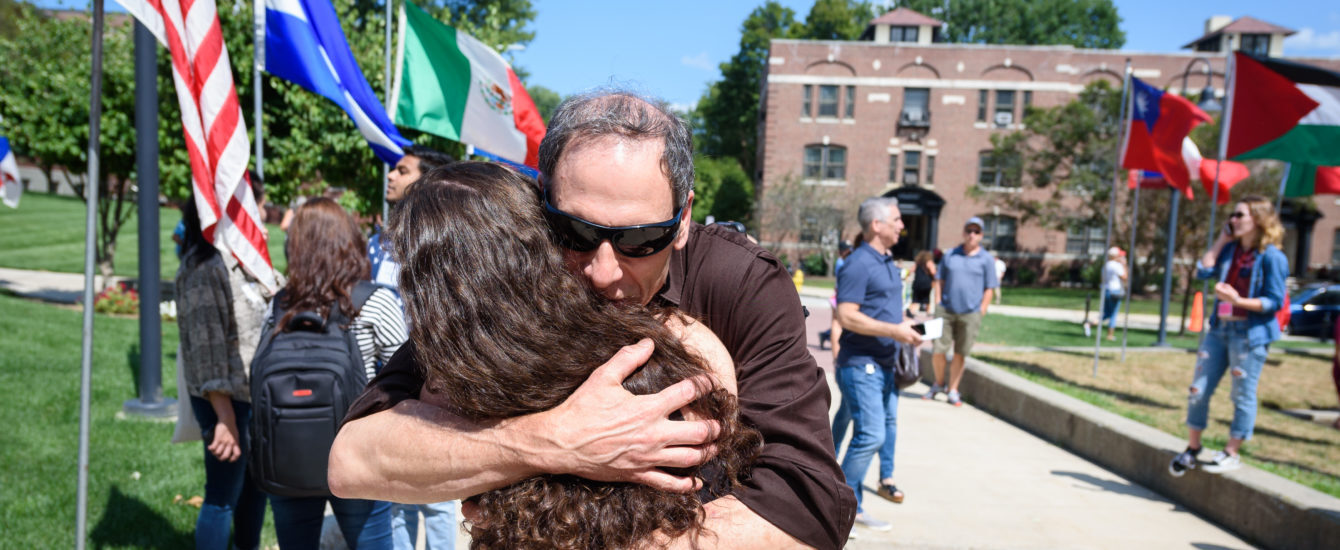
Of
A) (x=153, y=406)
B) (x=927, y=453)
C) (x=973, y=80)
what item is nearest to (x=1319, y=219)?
(x=973, y=80)

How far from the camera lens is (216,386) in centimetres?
324

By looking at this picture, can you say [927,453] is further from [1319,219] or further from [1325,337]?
[1319,219]

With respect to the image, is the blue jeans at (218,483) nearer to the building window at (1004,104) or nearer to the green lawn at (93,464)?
the green lawn at (93,464)

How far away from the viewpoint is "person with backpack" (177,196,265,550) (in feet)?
10.8

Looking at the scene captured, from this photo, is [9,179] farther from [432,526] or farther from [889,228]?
[889,228]

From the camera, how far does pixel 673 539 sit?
4.26ft

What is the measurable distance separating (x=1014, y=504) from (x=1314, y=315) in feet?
50.3

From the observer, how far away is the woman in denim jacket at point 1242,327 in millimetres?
5340

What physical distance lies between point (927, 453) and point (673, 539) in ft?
19.1

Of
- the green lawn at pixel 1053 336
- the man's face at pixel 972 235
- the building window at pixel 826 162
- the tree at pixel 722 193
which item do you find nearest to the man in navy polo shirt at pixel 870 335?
the man's face at pixel 972 235

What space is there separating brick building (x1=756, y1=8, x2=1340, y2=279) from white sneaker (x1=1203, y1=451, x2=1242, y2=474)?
34.7m

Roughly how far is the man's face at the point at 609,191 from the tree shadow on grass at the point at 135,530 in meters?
3.73

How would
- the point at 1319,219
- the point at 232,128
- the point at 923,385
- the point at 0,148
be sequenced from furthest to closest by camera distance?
1. the point at 1319,219
2. the point at 923,385
3. the point at 0,148
4. the point at 232,128

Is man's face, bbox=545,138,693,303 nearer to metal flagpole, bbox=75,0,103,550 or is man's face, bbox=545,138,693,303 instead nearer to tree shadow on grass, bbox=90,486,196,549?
metal flagpole, bbox=75,0,103,550
